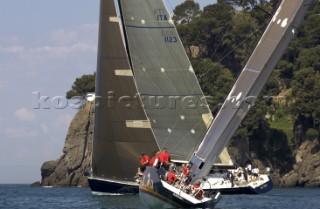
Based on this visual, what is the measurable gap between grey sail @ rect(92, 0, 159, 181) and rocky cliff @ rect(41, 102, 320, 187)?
3181 centimetres

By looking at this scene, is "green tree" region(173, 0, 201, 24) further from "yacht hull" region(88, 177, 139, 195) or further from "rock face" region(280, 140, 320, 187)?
"yacht hull" region(88, 177, 139, 195)

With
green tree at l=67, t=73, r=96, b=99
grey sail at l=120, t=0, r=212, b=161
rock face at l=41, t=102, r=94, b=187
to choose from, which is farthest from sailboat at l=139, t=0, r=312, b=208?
green tree at l=67, t=73, r=96, b=99

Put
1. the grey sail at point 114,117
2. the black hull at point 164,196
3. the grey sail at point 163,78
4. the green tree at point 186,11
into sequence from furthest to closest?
the green tree at point 186,11, the grey sail at point 163,78, the grey sail at point 114,117, the black hull at point 164,196

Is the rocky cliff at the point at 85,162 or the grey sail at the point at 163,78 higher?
the grey sail at the point at 163,78

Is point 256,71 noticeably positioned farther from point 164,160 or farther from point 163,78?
point 163,78

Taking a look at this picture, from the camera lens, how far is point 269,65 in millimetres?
27859

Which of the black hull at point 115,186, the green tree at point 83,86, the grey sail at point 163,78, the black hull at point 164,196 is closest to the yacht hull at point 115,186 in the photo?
the black hull at point 115,186

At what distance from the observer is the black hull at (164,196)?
28.3 metres

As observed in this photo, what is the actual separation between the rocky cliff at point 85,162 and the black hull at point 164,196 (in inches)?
1700

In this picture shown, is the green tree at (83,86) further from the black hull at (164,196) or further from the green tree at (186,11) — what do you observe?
the black hull at (164,196)

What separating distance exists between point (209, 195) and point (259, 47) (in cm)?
537

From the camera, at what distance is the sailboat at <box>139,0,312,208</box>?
1083 inches

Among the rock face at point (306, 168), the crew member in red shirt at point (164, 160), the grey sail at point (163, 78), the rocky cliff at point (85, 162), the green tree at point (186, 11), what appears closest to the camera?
the crew member in red shirt at point (164, 160)

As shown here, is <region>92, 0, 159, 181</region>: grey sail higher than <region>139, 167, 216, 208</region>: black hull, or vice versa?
<region>92, 0, 159, 181</region>: grey sail
